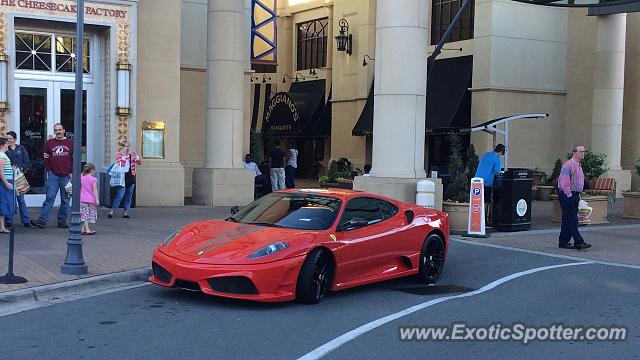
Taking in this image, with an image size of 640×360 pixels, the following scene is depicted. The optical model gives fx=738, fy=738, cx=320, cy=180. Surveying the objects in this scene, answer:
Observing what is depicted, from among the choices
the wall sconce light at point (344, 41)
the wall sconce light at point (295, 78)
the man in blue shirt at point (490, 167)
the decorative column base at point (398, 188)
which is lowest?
the decorative column base at point (398, 188)

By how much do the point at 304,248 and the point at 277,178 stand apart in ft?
47.7

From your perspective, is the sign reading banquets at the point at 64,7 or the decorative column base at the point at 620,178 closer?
the sign reading banquets at the point at 64,7

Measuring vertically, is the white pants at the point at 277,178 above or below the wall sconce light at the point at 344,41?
below

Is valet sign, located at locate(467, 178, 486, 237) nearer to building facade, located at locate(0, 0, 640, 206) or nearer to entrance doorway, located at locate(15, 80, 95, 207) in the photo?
building facade, located at locate(0, 0, 640, 206)

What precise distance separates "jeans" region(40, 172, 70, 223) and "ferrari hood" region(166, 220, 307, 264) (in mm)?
5754

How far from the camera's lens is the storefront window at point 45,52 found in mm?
16641

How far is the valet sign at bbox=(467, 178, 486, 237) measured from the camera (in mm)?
14586

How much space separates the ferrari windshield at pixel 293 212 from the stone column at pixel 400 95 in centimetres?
652

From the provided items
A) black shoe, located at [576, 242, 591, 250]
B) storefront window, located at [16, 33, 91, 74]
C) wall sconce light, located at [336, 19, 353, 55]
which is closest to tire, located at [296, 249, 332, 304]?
black shoe, located at [576, 242, 591, 250]

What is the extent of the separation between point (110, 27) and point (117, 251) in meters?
7.93

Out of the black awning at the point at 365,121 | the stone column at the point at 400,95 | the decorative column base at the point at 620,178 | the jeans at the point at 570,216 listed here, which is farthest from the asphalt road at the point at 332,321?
the black awning at the point at 365,121

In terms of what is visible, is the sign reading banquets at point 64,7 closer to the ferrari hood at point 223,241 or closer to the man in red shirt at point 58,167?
the man in red shirt at point 58,167

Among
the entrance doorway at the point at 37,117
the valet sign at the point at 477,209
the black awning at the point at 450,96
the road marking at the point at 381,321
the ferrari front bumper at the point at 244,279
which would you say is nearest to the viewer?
the road marking at the point at 381,321

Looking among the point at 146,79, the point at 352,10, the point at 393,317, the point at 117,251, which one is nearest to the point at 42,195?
the point at 146,79
